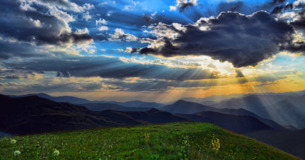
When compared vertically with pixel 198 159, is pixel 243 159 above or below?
below

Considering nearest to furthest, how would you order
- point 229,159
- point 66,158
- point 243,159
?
1. point 66,158
2. point 229,159
3. point 243,159

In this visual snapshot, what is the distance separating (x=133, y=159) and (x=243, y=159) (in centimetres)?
1949

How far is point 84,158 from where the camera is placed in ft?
45.1

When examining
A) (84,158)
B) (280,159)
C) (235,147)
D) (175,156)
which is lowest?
(280,159)

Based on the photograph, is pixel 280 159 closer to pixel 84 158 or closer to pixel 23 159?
pixel 84 158

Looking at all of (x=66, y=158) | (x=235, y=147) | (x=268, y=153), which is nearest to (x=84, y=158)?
(x=66, y=158)

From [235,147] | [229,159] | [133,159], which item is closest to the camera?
[133,159]

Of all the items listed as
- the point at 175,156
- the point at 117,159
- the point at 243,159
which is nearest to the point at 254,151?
the point at 243,159

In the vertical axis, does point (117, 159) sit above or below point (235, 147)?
above

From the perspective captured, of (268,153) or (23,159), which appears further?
(268,153)

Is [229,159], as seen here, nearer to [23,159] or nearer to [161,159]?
[161,159]

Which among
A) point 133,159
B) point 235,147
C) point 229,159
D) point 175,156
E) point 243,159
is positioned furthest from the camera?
point 235,147

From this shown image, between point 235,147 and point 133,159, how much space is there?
976 inches

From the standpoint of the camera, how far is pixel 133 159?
12.5 metres
